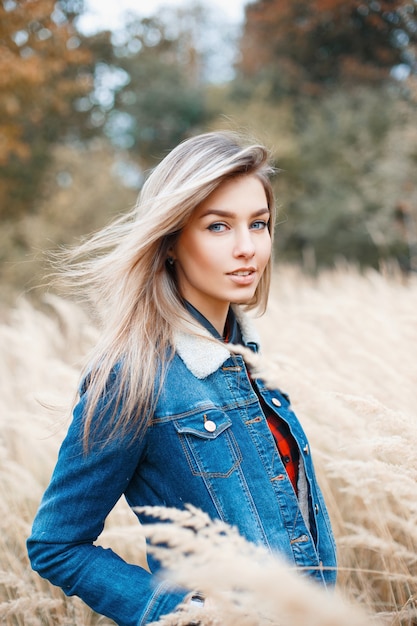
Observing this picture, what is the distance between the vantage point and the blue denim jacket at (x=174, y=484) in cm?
130

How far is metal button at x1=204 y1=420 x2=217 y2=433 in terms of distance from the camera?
1.40 m

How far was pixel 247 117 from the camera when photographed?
16500mm

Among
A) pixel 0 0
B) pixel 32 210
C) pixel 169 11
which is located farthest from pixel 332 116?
pixel 169 11

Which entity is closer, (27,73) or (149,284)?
(149,284)

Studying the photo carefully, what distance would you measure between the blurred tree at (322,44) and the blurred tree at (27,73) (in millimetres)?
6632

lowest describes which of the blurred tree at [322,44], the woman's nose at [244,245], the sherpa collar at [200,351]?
the sherpa collar at [200,351]

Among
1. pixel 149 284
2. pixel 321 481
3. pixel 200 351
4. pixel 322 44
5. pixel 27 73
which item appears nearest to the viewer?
pixel 200 351

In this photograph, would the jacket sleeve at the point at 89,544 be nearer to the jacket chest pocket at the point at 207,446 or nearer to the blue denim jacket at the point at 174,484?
the blue denim jacket at the point at 174,484

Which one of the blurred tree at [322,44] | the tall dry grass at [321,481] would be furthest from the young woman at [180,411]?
the blurred tree at [322,44]

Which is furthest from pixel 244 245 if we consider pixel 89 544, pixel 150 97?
pixel 150 97

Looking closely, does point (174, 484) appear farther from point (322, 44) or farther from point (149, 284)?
point (322, 44)

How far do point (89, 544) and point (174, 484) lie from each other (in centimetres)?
24

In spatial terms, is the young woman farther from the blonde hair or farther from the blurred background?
the blurred background

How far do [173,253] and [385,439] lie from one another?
0.79 metres
